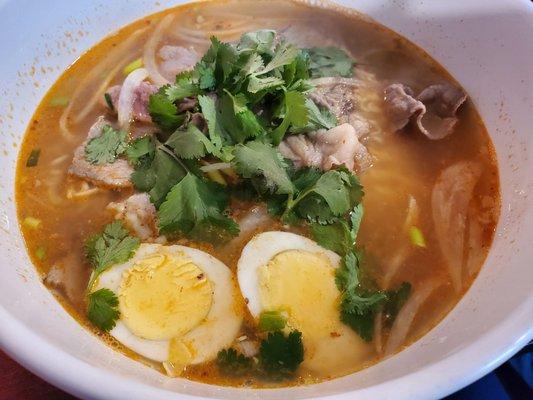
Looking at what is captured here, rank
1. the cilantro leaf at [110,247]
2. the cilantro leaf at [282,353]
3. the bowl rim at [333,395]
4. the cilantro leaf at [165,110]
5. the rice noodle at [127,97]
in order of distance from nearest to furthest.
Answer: the bowl rim at [333,395]
the cilantro leaf at [282,353]
the cilantro leaf at [110,247]
the cilantro leaf at [165,110]
the rice noodle at [127,97]

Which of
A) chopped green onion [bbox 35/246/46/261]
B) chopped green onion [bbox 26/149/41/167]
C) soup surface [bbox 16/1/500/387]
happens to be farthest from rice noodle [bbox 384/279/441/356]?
chopped green onion [bbox 26/149/41/167]

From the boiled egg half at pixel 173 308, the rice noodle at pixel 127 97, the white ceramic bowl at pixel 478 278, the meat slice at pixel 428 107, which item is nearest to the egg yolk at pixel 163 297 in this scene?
the boiled egg half at pixel 173 308

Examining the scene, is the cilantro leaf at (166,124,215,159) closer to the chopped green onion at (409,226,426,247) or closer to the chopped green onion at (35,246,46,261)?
the chopped green onion at (35,246,46,261)

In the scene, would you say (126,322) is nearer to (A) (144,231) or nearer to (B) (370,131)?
(A) (144,231)

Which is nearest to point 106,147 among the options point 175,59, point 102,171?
point 102,171

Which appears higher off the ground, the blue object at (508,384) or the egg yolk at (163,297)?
the egg yolk at (163,297)

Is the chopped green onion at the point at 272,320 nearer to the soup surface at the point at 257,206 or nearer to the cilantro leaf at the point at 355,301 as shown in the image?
the soup surface at the point at 257,206
